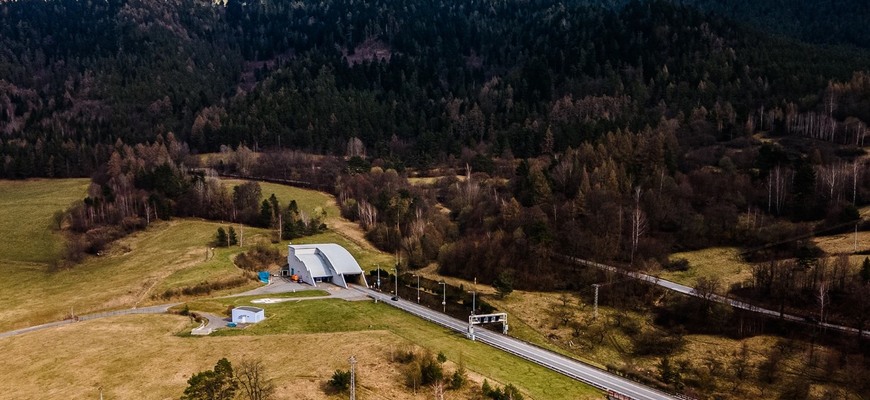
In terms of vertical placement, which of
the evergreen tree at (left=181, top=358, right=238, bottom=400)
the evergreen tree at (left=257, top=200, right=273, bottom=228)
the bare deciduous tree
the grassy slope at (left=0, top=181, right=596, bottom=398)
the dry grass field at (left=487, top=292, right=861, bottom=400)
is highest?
the evergreen tree at (left=257, top=200, right=273, bottom=228)

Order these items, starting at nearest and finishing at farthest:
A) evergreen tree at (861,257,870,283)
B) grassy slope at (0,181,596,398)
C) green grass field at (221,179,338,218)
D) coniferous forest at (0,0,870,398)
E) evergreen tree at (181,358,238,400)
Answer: evergreen tree at (181,358,238,400), grassy slope at (0,181,596,398), evergreen tree at (861,257,870,283), coniferous forest at (0,0,870,398), green grass field at (221,179,338,218)

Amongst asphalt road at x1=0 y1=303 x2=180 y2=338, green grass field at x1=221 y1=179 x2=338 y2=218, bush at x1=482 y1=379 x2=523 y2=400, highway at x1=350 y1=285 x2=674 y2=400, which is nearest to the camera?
bush at x1=482 y1=379 x2=523 y2=400

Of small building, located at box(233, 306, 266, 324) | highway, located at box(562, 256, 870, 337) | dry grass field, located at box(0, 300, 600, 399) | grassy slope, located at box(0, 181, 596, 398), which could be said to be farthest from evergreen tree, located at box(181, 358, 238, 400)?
highway, located at box(562, 256, 870, 337)

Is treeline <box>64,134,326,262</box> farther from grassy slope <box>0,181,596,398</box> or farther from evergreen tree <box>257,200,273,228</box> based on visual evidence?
grassy slope <box>0,181,596,398</box>

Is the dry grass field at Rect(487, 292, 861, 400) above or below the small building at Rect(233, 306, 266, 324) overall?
below

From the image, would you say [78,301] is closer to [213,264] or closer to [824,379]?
[213,264]

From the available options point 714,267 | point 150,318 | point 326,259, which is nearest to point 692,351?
point 714,267

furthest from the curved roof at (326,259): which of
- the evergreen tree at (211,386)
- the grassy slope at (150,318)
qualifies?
the evergreen tree at (211,386)
